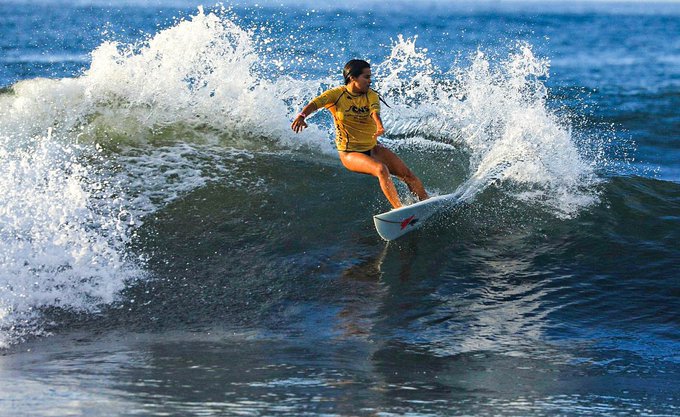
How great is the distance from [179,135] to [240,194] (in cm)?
182

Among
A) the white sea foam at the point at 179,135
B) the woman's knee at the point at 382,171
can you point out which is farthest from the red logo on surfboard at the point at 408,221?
the white sea foam at the point at 179,135

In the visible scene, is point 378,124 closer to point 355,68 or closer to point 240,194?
point 355,68

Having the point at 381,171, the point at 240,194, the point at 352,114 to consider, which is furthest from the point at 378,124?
the point at 240,194

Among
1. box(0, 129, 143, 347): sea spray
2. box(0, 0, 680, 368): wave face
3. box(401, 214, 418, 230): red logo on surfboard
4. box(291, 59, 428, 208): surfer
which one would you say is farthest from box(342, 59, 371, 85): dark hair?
box(0, 129, 143, 347): sea spray

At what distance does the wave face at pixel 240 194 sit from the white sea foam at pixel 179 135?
25mm

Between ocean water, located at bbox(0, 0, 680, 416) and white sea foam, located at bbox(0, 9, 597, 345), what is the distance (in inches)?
→ 1.2

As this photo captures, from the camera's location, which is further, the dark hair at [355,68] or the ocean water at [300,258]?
the dark hair at [355,68]

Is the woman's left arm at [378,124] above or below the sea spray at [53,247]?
above

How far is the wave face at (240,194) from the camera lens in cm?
816

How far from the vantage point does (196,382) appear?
6.06 metres

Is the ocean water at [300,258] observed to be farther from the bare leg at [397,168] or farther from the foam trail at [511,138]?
the bare leg at [397,168]

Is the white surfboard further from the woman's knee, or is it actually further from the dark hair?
the dark hair

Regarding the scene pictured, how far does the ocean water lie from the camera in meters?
6.14

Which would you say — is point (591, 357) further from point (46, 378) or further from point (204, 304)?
point (46, 378)
